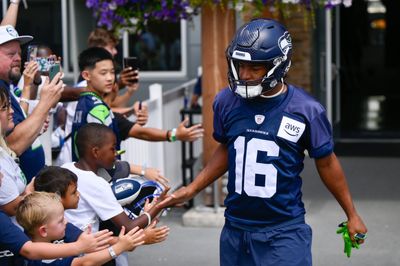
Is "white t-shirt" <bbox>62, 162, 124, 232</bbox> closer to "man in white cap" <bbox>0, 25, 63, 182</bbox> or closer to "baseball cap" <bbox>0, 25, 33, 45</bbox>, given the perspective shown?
"man in white cap" <bbox>0, 25, 63, 182</bbox>

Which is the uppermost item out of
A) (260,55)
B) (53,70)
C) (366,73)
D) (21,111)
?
(260,55)

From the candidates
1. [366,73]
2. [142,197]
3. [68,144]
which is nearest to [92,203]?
[142,197]

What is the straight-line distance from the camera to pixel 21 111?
593 cm

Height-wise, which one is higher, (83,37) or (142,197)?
(83,37)

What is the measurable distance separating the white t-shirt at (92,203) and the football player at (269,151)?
679mm

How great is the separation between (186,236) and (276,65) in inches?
146

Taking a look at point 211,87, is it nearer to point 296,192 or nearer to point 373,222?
point 373,222

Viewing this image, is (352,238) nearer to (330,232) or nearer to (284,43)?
(284,43)

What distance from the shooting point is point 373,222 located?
8828mm

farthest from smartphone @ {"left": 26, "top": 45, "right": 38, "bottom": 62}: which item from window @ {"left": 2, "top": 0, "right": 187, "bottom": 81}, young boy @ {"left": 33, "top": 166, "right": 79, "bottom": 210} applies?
window @ {"left": 2, "top": 0, "right": 187, "bottom": 81}

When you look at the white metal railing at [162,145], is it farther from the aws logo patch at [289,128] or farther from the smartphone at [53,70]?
→ the aws logo patch at [289,128]

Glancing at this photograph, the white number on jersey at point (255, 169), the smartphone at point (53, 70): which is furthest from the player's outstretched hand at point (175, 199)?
the smartphone at point (53, 70)

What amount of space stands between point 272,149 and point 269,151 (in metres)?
0.02

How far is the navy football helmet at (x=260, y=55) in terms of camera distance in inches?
196
